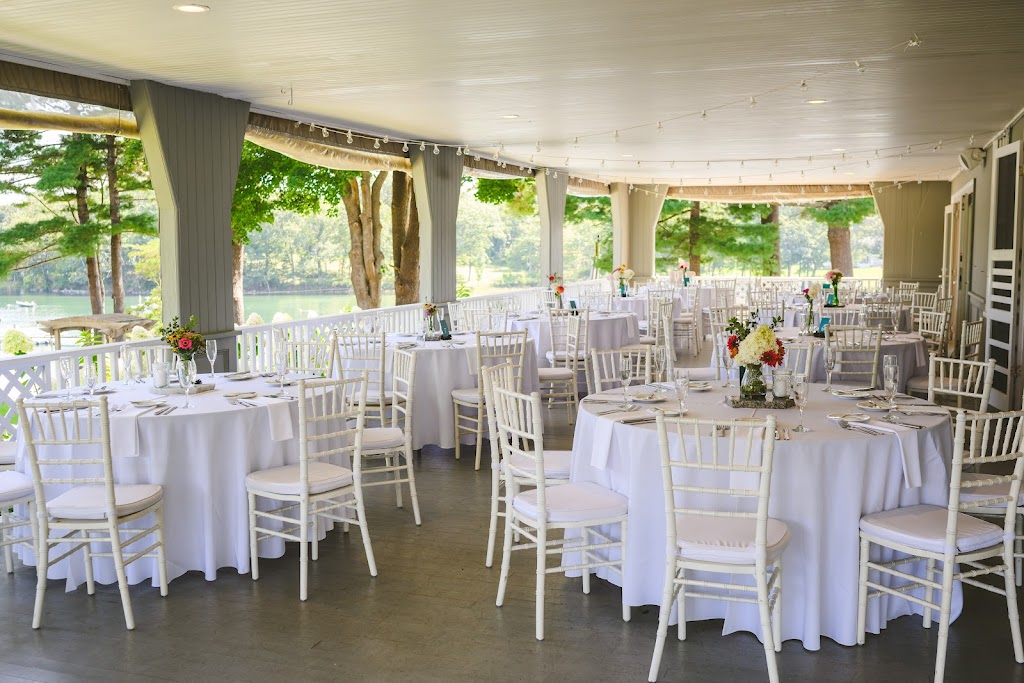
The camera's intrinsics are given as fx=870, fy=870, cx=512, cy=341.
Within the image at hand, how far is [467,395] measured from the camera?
7504mm

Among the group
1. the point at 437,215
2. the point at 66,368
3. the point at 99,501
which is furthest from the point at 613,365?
the point at 437,215

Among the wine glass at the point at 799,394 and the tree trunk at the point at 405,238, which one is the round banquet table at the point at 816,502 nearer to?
the wine glass at the point at 799,394

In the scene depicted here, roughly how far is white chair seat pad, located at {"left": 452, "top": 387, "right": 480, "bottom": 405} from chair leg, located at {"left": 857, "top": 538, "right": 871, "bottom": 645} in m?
3.94

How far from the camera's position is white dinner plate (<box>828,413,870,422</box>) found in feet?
14.0

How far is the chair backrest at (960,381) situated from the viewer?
538cm

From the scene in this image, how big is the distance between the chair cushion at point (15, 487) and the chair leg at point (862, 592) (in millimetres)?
4096

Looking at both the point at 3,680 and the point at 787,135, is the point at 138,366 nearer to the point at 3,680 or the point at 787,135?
the point at 3,680

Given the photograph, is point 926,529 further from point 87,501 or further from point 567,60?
point 567,60

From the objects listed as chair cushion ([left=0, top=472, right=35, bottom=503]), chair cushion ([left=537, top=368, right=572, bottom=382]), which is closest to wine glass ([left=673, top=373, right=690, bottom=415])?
chair cushion ([left=0, top=472, right=35, bottom=503])

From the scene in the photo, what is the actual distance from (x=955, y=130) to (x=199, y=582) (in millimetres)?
10301

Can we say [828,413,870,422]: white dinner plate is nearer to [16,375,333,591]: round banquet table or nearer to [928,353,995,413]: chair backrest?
[928,353,995,413]: chair backrest

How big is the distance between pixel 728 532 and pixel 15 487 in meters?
3.57

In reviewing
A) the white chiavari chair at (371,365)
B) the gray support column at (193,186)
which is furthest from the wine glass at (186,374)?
the gray support column at (193,186)

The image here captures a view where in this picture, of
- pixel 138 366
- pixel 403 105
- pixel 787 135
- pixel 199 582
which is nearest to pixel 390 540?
pixel 199 582
